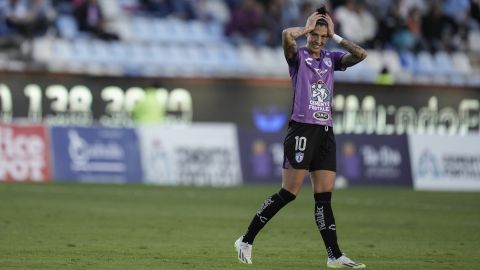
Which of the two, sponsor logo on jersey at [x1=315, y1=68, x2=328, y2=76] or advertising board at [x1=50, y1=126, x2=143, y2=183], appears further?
advertising board at [x1=50, y1=126, x2=143, y2=183]

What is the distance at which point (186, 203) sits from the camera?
21266mm

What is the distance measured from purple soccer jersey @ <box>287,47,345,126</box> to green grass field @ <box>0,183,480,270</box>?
4.87 feet

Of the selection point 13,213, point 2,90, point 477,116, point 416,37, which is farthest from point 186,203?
point 416,37

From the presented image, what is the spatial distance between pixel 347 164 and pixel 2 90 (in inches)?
332

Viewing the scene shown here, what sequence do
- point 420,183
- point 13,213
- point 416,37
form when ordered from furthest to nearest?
point 416,37 < point 420,183 < point 13,213

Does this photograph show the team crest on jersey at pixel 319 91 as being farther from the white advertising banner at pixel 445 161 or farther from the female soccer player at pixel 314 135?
the white advertising banner at pixel 445 161

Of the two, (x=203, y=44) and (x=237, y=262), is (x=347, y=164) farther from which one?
(x=237, y=262)

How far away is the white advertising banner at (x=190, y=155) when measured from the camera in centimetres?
2650

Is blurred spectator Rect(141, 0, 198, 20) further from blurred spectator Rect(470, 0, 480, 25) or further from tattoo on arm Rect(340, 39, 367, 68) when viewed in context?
tattoo on arm Rect(340, 39, 367, 68)

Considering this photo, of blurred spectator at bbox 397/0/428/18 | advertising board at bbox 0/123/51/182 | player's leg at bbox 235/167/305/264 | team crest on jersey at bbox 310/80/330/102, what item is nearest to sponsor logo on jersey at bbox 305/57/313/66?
team crest on jersey at bbox 310/80/330/102

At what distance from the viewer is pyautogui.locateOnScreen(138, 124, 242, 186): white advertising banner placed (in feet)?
86.9

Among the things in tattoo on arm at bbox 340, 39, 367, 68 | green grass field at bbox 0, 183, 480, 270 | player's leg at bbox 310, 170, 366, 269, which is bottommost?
green grass field at bbox 0, 183, 480, 270

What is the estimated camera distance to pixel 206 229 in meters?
16.0

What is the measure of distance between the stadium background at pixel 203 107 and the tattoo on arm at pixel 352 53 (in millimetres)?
7951
